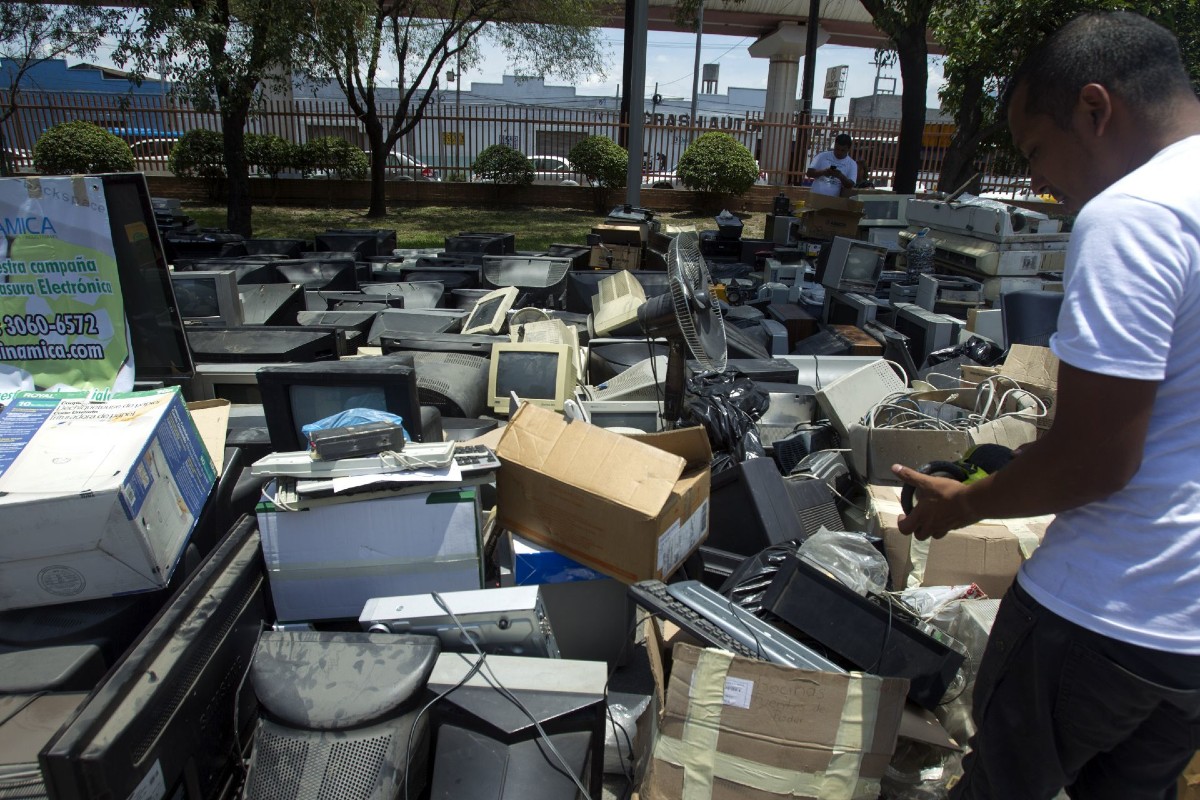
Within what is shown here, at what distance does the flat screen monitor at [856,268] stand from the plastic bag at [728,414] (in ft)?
7.19

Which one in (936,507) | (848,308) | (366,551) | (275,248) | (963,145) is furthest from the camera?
(963,145)

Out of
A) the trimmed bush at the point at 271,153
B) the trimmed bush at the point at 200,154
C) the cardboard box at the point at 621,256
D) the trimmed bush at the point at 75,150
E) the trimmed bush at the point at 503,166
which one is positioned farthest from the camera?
the trimmed bush at the point at 503,166

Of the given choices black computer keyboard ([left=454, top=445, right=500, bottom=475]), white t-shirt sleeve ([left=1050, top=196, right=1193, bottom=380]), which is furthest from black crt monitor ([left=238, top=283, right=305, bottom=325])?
white t-shirt sleeve ([left=1050, top=196, right=1193, bottom=380])

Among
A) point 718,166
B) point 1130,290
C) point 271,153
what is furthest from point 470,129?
point 1130,290

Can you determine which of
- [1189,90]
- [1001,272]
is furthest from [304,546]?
[1001,272]

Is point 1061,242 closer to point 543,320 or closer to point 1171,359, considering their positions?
point 543,320

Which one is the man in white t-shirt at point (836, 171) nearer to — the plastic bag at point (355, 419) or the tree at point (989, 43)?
the tree at point (989, 43)

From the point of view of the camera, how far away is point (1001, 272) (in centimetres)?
605

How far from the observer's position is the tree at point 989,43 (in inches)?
295

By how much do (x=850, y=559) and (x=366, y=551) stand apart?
1.50 m

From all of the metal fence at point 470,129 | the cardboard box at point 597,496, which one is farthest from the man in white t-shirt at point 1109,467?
the metal fence at point 470,129

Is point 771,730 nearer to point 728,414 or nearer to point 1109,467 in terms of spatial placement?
point 1109,467

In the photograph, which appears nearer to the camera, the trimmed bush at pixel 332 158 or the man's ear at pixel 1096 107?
the man's ear at pixel 1096 107

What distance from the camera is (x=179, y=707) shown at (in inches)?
59.2
